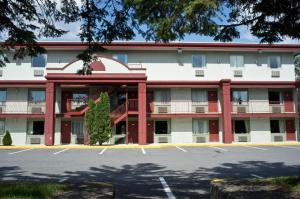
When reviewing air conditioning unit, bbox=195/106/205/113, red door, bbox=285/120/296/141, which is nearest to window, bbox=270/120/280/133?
red door, bbox=285/120/296/141

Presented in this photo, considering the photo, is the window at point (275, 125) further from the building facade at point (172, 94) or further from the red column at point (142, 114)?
the red column at point (142, 114)

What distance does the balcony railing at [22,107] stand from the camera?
96.1 ft

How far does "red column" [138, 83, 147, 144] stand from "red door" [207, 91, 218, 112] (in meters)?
6.93

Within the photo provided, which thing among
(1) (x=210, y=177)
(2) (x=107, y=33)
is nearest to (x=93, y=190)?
(2) (x=107, y=33)

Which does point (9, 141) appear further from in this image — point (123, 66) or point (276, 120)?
point (276, 120)

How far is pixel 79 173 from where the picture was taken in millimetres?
12898

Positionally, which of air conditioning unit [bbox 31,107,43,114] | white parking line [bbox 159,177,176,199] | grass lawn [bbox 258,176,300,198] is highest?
air conditioning unit [bbox 31,107,43,114]

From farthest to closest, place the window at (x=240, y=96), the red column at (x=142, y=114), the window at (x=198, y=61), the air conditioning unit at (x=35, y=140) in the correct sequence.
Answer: the window at (x=240, y=96) → the window at (x=198, y=61) → the air conditioning unit at (x=35, y=140) → the red column at (x=142, y=114)

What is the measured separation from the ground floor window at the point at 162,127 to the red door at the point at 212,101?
4.31 m

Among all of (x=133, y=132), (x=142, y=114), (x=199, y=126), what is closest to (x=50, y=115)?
(x=142, y=114)

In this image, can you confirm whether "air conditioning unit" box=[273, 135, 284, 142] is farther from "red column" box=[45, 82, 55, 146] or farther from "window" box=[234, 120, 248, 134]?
"red column" box=[45, 82, 55, 146]

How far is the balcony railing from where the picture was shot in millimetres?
29297

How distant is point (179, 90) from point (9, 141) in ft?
50.6

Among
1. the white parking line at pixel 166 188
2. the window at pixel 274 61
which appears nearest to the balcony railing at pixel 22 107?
the white parking line at pixel 166 188
